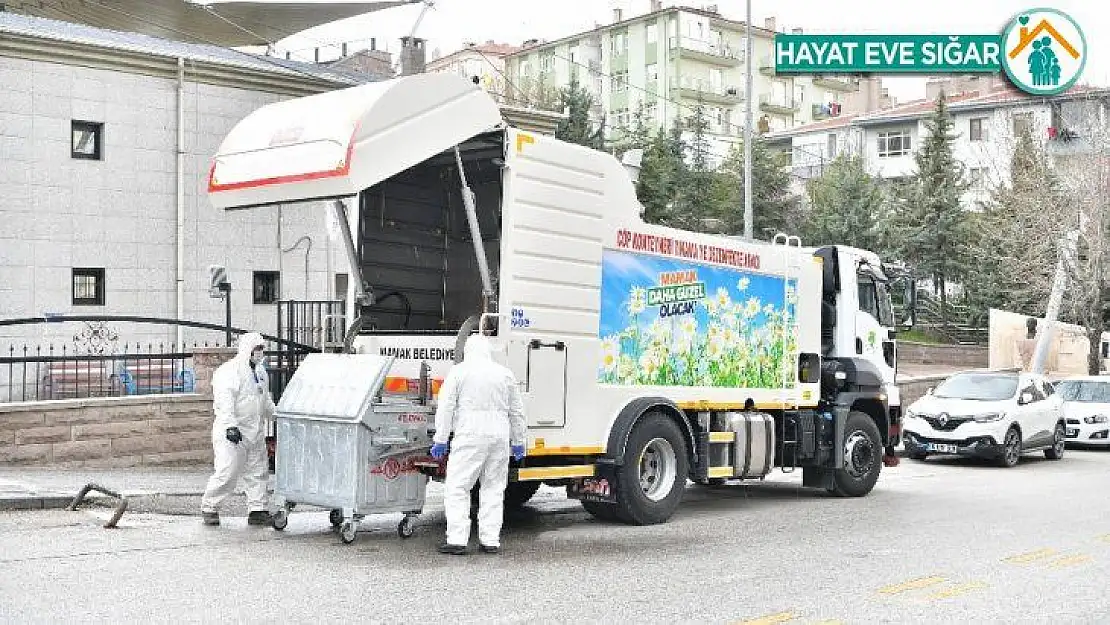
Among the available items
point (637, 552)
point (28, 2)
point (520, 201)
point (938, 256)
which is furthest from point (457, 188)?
point (938, 256)

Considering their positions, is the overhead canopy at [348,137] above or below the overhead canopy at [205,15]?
below

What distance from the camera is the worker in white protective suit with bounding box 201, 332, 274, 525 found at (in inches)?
436

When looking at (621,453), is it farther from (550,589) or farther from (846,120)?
→ (846,120)

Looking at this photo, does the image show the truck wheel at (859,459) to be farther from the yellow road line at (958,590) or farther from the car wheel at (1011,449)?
the car wheel at (1011,449)

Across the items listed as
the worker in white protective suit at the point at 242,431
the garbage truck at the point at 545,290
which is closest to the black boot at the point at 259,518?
the worker in white protective suit at the point at 242,431

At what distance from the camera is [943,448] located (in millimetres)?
20719

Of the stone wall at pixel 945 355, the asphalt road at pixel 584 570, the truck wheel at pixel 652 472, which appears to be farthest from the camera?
the stone wall at pixel 945 355

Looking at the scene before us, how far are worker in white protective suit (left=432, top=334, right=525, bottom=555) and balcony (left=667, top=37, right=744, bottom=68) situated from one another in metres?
66.8

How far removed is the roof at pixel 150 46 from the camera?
2083 cm

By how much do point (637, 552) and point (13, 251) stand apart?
45.0ft

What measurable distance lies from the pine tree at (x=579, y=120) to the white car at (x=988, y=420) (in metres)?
25.2

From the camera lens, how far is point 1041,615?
7945 mm

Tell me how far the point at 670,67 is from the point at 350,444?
220ft

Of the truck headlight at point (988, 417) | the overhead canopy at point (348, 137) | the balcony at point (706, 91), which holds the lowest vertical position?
the truck headlight at point (988, 417)
